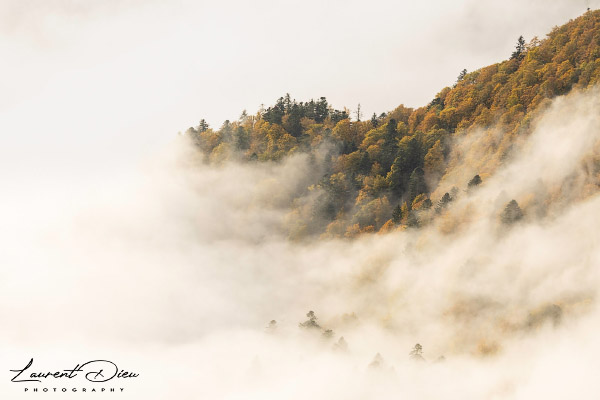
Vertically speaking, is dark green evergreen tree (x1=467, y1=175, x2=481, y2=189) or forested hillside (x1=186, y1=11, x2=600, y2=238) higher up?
forested hillside (x1=186, y1=11, x2=600, y2=238)

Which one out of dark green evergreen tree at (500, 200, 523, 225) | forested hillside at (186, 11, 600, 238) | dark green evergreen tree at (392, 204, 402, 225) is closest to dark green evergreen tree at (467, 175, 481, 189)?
forested hillside at (186, 11, 600, 238)

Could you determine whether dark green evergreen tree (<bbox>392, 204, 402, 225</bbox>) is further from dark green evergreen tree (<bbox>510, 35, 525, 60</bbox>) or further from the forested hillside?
dark green evergreen tree (<bbox>510, 35, 525, 60</bbox>)

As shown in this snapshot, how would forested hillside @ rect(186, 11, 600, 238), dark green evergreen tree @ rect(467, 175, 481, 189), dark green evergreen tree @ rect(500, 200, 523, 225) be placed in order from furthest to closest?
forested hillside @ rect(186, 11, 600, 238)
dark green evergreen tree @ rect(467, 175, 481, 189)
dark green evergreen tree @ rect(500, 200, 523, 225)

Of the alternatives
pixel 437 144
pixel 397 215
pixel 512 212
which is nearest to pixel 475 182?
pixel 512 212

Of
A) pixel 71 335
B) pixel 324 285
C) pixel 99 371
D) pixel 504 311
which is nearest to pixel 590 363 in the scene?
pixel 504 311

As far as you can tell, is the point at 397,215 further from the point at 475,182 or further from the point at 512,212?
the point at 512,212

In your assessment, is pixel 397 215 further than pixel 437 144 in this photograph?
No

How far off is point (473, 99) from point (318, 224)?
53.9 m

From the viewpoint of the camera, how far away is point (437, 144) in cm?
16850

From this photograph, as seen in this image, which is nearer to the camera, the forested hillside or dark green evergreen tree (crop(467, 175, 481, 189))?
dark green evergreen tree (crop(467, 175, 481, 189))

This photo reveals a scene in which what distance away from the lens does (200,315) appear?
164 metres

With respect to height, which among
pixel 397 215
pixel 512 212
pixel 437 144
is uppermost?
pixel 437 144

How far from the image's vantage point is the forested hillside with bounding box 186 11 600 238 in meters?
154

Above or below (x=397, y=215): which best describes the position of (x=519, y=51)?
above
